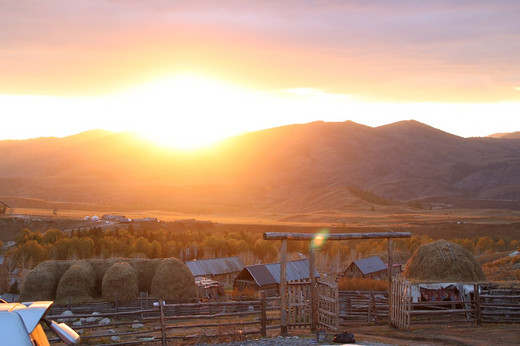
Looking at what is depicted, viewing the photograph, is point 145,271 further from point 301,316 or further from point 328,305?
point 328,305

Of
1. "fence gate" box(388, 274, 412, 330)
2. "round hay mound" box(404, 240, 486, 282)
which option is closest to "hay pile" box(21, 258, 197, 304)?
"round hay mound" box(404, 240, 486, 282)

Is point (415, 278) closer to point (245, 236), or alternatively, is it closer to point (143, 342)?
point (143, 342)

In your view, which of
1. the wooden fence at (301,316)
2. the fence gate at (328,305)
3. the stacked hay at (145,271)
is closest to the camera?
the fence gate at (328,305)

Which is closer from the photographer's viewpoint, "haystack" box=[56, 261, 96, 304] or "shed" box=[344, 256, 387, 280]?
"haystack" box=[56, 261, 96, 304]

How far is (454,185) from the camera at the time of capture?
181 meters

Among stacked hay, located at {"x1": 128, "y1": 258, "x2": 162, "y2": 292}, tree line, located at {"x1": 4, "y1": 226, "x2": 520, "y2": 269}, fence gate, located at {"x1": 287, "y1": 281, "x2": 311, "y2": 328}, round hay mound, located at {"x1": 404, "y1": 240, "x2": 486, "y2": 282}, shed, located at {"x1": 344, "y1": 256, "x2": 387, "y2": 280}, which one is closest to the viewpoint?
fence gate, located at {"x1": 287, "y1": 281, "x2": 311, "y2": 328}

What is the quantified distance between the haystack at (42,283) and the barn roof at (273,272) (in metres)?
12.0

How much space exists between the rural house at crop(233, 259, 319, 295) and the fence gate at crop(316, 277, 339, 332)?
2049 cm

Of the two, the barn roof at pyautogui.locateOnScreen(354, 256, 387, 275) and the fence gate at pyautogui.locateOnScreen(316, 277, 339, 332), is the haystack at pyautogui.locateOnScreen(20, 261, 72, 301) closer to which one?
the barn roof at pyautogui.locateOnScreen(354, 256, 387, 275)

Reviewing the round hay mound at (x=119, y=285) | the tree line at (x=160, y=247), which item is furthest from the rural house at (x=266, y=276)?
the tree line at (x=160, y=247)

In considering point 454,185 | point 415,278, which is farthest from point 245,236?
point 454,185

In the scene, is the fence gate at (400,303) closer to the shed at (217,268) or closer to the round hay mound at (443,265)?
the round hay mound at (443,265)

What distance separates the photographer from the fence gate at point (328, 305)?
14.7 m

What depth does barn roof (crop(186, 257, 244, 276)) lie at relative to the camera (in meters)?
42.7
